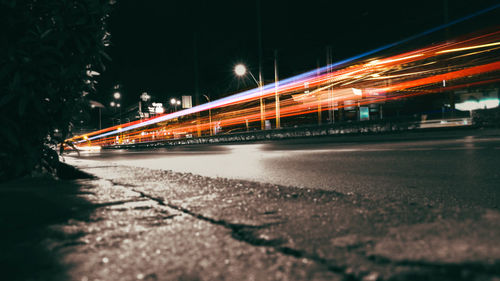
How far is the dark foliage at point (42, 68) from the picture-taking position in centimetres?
244

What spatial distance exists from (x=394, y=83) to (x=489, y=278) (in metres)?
39.4

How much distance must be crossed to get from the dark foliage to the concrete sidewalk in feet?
2.13

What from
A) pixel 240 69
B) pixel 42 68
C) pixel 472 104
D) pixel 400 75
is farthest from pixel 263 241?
pixel 400 75

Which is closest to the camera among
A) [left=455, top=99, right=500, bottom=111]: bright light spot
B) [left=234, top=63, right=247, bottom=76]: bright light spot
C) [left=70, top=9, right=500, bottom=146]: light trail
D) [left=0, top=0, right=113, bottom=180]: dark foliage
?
[left=0, top=0, right=113, bottom=180]: dark foliage

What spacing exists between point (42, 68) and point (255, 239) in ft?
7.22

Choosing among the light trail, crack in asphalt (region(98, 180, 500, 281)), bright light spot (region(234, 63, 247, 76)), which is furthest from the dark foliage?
bright light spot (region(234, 63, 247, 76))

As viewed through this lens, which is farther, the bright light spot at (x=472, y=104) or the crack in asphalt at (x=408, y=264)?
the bright light spot at (x=472, y=104)

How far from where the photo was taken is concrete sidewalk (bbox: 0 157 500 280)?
3.60 ft

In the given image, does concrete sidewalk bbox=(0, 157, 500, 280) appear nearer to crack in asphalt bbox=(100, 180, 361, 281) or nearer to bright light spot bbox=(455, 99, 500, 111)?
crack in asphalt bbox=(100, 180, 361, 281)

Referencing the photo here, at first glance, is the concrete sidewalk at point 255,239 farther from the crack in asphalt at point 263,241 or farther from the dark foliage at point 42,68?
the dark foliage at point 42,68

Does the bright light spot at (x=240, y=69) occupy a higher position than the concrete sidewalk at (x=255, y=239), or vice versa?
the bright light spot at (x=240, y=69)

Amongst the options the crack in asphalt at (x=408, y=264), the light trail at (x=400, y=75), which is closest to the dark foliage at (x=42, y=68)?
the light trail at (x=400, y=75)

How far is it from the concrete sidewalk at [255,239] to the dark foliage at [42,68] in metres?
0.65

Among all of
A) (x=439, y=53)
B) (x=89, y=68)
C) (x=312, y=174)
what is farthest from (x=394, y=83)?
(x=89, y=68)
